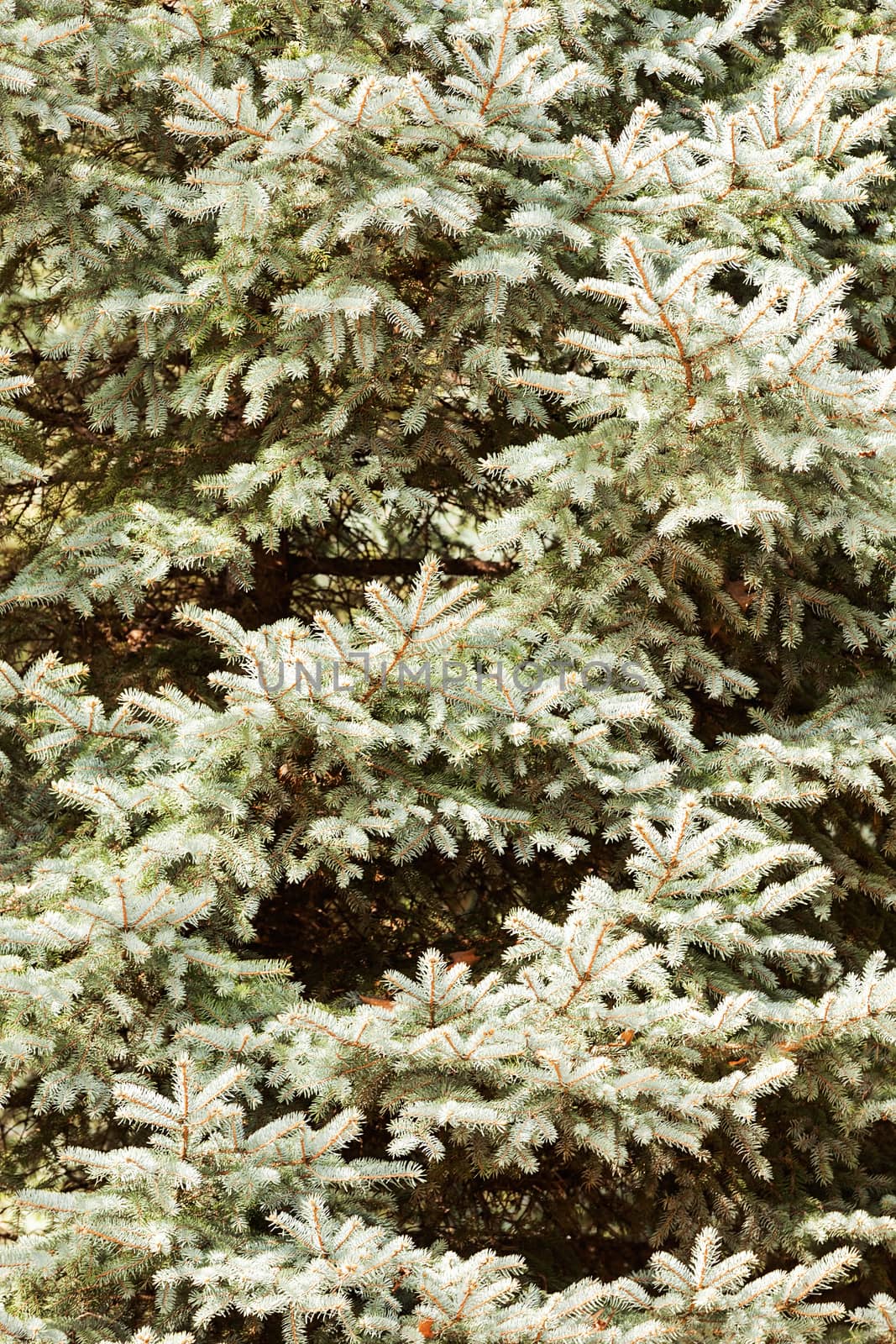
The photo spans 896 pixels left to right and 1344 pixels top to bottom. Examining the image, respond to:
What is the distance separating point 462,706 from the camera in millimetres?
3027

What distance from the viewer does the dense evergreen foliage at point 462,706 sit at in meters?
2.62

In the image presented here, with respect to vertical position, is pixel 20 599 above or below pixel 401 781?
above

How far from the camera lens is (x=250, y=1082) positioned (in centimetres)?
288

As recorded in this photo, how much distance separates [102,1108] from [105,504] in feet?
6.93

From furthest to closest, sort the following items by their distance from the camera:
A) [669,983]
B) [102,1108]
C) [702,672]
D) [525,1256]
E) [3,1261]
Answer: [525,1256] < [702,672] < [669,983] < [102,1108] < [3,1261]

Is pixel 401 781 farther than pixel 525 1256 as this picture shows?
No

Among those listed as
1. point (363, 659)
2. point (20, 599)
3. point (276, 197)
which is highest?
point (276, 197)

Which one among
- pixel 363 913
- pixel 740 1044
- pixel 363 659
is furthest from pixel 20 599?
pixel 740 1044

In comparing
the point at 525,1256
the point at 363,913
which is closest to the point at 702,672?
the point at 363,913

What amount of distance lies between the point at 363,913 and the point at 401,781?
920 mm

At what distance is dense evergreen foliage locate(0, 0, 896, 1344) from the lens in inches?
103

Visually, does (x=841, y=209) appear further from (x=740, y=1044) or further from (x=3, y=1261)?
(x=3, y=1261)

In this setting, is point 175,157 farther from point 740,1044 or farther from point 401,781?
point 740,1044

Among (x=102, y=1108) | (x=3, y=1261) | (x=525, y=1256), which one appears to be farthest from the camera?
(x=525, y=1256)
